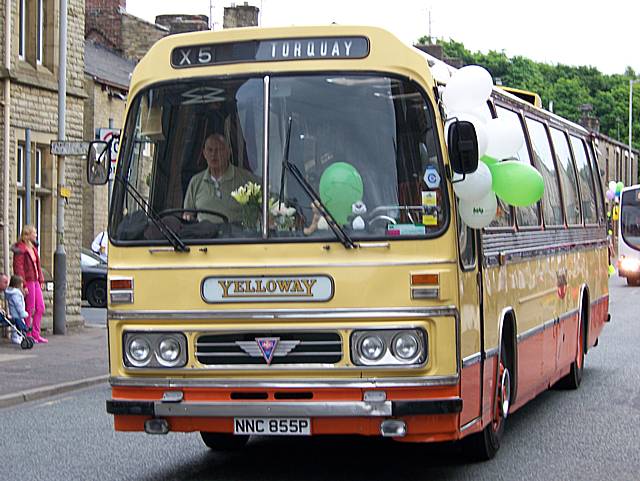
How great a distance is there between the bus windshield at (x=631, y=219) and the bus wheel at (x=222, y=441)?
35.2 meters

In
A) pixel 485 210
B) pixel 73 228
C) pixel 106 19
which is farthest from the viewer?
pixel 106 19

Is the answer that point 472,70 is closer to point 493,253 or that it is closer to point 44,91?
point 493,253

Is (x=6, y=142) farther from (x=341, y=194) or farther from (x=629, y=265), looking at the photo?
(x=629, y=265)

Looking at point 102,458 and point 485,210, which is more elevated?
point 485,210

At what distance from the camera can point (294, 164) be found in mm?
8430

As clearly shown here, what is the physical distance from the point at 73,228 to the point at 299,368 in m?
17.6

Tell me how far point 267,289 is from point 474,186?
4.83ft

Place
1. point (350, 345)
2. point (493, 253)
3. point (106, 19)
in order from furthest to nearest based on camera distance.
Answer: point (106, 19)
point (493, 253)
point (350, 345)

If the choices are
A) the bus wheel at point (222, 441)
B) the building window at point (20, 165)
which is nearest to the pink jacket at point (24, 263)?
the building window at point (20, 165)

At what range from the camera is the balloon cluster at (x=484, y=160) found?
8625mm

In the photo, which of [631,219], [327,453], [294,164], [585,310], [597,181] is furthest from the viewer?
[631,219]

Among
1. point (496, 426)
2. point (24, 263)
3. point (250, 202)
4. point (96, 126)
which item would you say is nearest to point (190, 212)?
point (250, 202)

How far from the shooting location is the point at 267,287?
836cm

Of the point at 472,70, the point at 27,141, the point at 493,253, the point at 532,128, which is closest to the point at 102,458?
the point at 493,253
